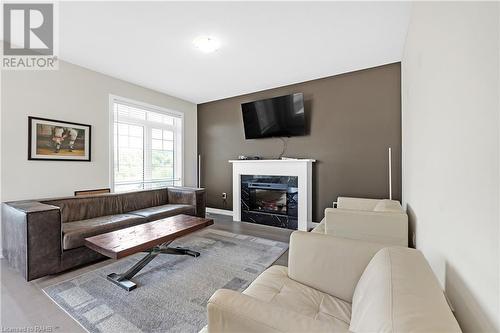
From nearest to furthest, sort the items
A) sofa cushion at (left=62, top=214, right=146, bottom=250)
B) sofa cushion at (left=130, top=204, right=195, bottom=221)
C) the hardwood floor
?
the hardwood floor
sofa cushion at (left=62, top=214, right=146, bottom=250)
sofa cushion at (left=130, top=204, right=195, bottom=221)

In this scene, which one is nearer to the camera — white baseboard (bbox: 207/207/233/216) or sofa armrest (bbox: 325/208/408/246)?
sofa armrest (bbox: 325/208/408/246)

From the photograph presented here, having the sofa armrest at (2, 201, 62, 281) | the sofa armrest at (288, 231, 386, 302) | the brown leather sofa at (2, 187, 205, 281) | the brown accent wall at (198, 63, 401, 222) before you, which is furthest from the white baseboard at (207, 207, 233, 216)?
the sofa armrest at (288, 231, 386, 302)

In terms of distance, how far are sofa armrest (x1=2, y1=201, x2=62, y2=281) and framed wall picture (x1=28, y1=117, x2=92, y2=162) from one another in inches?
36.8

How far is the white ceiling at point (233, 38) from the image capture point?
214cm

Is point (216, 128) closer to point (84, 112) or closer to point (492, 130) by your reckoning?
point (84, 112)

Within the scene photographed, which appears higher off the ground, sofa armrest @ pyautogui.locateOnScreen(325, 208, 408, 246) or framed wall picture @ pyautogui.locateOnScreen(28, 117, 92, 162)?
framed wall picture @ pyautogui.locateOnScreen(28, 117, 92, 162)

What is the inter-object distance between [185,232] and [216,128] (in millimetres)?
3178

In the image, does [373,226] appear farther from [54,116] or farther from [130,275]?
[54,116]

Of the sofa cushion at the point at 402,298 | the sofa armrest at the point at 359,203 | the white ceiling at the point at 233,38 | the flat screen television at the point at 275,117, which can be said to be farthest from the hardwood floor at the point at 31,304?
the white ceiling at the point at 233,38

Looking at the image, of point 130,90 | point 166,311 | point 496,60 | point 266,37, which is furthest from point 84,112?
point 496,60

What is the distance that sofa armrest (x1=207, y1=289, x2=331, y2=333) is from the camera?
2.43 ft

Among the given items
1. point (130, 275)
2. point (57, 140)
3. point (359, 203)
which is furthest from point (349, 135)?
point (57, 140)

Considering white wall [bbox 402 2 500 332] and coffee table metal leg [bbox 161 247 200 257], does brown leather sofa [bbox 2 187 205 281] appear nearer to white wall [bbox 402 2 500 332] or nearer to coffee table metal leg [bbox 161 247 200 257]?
coffee table metal leg [bbox 161 247 200 257]

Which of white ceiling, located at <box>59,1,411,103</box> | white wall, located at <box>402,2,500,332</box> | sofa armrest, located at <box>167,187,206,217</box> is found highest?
white ceiling, located at <box>59,1,411,103</box>
